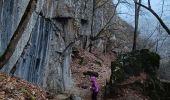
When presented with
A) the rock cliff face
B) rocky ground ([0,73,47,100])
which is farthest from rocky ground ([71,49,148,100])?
rocky ground ([0,73,47,100])

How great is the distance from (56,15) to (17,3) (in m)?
7.23

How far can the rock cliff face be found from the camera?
45.1ft

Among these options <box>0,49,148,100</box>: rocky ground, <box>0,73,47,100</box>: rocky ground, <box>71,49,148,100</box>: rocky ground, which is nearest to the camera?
<box>0,73,47,100</box>: rocky ground

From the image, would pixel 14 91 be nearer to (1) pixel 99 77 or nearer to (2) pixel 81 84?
(2) pixel 81 84

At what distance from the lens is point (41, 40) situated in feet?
61.3

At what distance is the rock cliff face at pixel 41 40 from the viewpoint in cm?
1375

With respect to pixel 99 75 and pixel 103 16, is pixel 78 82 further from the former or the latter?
pixel 103 16

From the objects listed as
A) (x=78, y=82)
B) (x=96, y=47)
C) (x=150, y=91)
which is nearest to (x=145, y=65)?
(x=150, y=91)

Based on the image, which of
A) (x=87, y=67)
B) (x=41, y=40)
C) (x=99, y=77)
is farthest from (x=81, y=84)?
(x=41, y=40)

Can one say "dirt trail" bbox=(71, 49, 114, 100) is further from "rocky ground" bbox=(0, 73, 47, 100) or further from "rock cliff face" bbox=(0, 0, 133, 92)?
"rocky ground" bbox=(0, 73, 47, 100)

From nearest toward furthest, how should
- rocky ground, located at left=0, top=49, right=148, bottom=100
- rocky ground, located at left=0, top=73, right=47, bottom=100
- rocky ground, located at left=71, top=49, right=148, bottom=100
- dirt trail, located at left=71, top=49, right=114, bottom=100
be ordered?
1. rocky ground, located at left=0, top=73, right=47, bottom=100
2. rocky ground, located at left=0, top=49, right=148, bottom=100
3. rocky ground, located at left=71, top=49, right=148, bottom=100
4. dirt trail, located at left=71, top=49, right=114, bottom=100

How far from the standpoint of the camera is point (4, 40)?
13555 mm

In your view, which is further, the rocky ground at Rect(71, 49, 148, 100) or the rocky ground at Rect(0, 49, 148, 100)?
the rocky ground at Rect(71, 49, 148, 100)

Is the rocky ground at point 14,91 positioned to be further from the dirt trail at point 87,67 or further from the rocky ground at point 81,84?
the dirt trail at point 87,67
